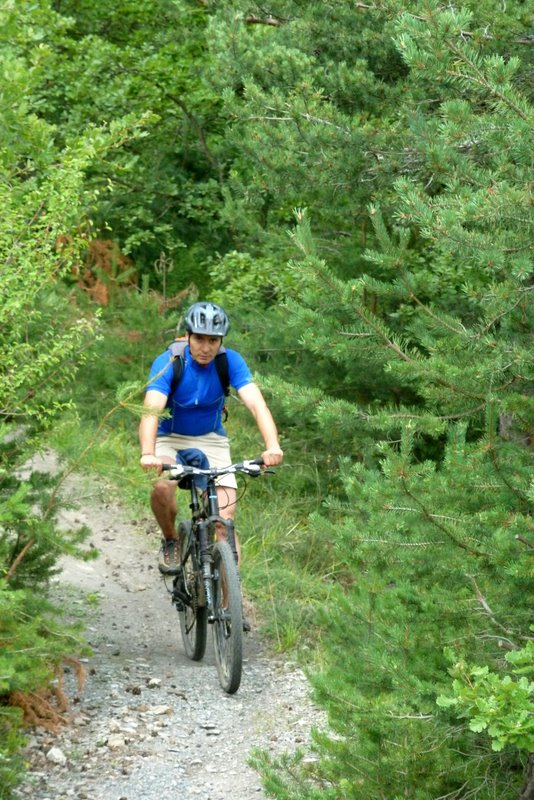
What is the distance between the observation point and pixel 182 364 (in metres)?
7.10

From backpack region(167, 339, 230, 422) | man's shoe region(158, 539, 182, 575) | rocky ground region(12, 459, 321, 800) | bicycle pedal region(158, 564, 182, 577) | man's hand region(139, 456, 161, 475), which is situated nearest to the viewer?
rocky ground region(12, 459, 321, 800)

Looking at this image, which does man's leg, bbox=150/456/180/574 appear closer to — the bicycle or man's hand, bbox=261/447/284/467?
the bicycle

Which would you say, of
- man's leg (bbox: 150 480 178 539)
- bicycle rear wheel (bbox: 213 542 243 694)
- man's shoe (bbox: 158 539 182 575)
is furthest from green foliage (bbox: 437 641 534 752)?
man's shoe (bbox: 158 539 182 575)

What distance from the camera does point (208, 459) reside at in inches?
294

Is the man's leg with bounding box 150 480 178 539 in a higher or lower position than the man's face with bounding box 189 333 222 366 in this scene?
lower

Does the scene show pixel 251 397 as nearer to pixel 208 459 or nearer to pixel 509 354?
pixel 208 459

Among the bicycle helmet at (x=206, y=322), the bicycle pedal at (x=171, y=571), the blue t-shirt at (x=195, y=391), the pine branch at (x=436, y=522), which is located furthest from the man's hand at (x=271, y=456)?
the pine branch at (x=436, y=522)

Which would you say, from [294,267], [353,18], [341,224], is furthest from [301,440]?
[294,267]

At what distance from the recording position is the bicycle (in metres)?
6.70

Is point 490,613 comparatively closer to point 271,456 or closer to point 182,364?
point 271,456

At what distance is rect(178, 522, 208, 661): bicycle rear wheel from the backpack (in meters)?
0.96

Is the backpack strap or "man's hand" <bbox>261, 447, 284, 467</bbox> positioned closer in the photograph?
"man's hand" <bbox>261, 447, 284, 467</bbox>

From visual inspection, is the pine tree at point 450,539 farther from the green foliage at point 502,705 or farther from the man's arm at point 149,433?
the man's arm at point 149,433

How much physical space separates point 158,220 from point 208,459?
9170 millimetres
